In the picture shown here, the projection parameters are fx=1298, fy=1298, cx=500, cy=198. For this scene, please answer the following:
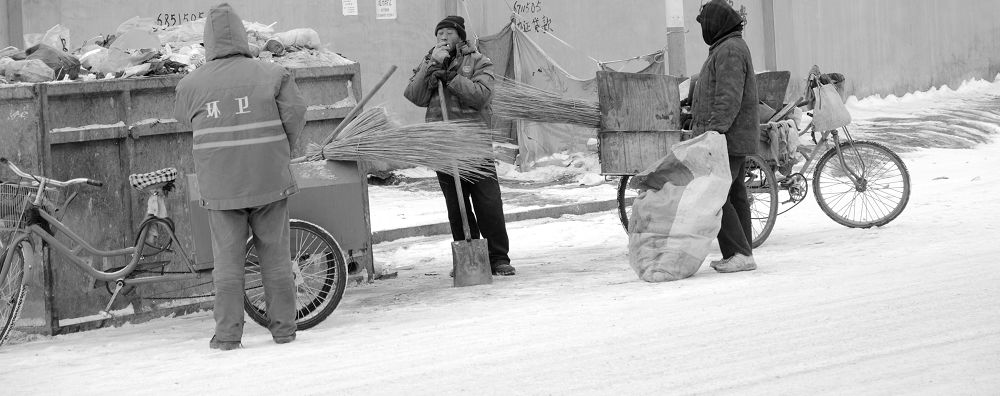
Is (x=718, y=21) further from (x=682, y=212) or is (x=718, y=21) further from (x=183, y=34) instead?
(x=183, y=34)

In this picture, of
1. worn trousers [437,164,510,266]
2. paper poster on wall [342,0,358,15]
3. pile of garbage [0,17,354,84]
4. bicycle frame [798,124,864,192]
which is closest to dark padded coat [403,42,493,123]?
worn trousers [437,164,510,266]

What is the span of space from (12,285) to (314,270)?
1617 millimetres

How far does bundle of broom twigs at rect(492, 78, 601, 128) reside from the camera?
9.21m

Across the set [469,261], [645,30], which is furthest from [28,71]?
[645,30]

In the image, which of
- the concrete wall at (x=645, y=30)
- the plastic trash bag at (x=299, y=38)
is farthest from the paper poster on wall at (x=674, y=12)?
the plastic trash bag at (x=299, y=38)

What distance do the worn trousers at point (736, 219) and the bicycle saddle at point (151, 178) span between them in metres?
3.39

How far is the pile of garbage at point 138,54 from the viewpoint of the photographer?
781 centimetres

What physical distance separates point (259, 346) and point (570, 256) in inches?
138

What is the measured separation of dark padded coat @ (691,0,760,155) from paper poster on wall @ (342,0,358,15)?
7.12 metres

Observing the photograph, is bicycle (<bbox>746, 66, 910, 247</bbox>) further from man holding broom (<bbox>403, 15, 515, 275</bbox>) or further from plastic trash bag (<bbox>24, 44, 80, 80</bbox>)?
plastic trash bag (<bbox>24, 44, 80, 80</bbox>)

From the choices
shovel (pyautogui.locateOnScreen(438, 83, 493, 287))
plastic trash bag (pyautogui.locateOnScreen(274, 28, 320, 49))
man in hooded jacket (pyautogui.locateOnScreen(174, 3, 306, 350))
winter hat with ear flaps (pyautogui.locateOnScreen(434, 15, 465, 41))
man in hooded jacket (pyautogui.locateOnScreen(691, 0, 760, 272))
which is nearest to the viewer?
man in hooded jacket (pyautogui.locateOnScreen(174, 3, 306, 350))

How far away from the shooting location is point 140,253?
23.9 ft

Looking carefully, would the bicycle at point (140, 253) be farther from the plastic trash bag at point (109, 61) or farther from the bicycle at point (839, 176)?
the bicycle at point (839, 176)

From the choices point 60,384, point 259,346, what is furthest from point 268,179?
point 60,384
